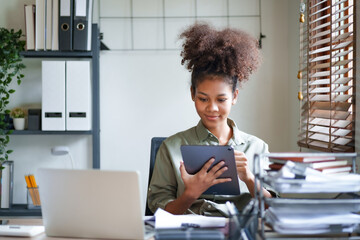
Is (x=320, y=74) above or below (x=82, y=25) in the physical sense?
below

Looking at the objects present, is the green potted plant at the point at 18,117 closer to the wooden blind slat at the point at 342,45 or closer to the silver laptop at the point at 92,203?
the silver laptop at the point at 92,203

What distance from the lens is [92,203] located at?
48.5 inches

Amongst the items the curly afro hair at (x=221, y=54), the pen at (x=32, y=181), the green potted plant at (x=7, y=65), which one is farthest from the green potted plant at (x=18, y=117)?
the curly afro hair at (x=221, y=54)

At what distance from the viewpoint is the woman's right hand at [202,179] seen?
1511mm

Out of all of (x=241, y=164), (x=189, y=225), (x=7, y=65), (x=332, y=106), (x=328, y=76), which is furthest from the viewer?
(x=7, y=65)

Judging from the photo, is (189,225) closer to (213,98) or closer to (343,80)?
(213,98)

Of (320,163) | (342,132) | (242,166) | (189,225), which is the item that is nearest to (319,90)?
(342,132)

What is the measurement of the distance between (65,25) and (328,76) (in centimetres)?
146

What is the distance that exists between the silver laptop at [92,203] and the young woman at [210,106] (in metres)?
0.44

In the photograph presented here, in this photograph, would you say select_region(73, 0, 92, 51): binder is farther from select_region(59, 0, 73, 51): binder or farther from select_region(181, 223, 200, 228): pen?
select_region(181, 223, 200, 228): pen

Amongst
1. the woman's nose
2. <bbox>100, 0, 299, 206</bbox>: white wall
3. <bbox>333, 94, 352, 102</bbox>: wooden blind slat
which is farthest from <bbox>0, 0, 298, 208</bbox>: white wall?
the woman's nose

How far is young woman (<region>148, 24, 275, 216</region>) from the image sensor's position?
1739 millimetres

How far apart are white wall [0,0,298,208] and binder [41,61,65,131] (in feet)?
0.82

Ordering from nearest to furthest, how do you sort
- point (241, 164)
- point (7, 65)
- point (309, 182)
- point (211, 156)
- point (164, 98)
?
point (309, 182), point (211, 156), point (241, 164), point (7, 65), point (164, 98)
